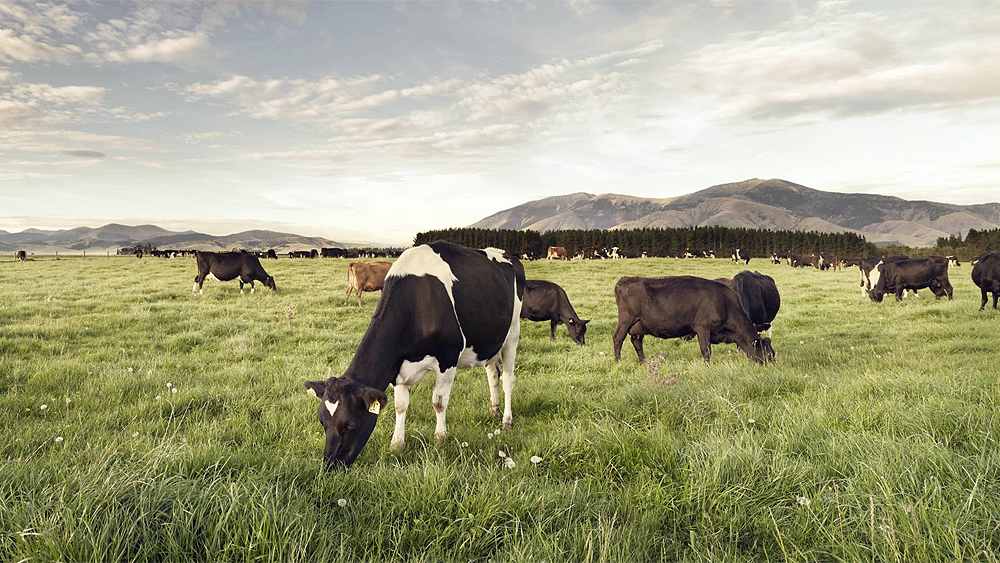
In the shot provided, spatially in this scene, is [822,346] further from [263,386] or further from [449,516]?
[263,386]

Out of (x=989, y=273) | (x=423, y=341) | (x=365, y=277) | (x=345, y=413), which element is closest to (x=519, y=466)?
(x=345, y=413)

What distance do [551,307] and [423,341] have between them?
8.61m

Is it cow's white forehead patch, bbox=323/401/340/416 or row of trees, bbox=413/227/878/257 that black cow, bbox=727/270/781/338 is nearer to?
cow's white forehead patch, bbox=323/401/340/416

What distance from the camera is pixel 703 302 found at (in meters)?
9.60

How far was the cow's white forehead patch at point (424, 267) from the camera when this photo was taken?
17.5ft

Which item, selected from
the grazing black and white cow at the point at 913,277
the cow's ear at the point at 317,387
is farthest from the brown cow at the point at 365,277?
the grazing black and white cow at the point at 913,277

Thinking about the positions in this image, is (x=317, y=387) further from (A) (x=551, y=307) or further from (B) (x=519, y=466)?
(A) (x=551, y=307)

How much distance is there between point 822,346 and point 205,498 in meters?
11.7

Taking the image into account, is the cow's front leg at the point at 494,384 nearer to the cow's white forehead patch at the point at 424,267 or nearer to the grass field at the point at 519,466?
the grass field at the point at 519,466

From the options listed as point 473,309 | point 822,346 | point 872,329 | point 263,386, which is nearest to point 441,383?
point 473,309

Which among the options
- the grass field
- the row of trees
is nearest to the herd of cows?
the grass field

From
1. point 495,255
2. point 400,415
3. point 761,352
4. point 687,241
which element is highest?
point 687,241

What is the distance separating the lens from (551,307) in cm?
1324

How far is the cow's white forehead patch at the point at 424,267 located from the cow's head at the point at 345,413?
5.25ft
